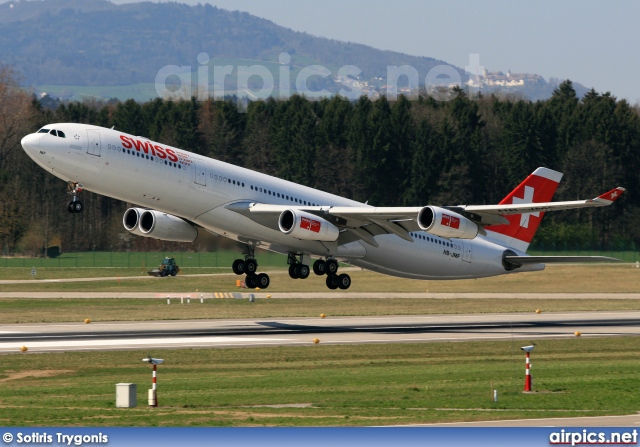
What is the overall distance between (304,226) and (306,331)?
18.6ft

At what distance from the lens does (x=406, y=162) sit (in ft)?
395

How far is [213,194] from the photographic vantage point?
4728 centimetres

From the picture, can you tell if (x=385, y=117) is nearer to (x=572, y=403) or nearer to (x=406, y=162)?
(x=406, y=162)

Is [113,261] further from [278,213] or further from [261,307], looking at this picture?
[278,213]

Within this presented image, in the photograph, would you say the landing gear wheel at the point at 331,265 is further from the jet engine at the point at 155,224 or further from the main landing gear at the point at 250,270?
the jet engine at the point at 155,224

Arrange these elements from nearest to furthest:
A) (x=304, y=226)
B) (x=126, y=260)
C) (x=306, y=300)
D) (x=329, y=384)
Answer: (x=329, y=384) < (x=304, y=226) < (x=306, y=300) < (x=126, y=260)

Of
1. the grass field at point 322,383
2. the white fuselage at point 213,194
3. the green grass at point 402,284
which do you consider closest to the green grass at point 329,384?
the grass field at point 322,383

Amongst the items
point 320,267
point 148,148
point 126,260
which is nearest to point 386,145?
point 126,260

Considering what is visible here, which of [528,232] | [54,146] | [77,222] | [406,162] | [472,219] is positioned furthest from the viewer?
[406,162]

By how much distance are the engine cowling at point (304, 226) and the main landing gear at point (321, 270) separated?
3317mm

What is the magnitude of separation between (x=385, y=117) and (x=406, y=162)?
802 centimetres

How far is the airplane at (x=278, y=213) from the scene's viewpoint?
141ft

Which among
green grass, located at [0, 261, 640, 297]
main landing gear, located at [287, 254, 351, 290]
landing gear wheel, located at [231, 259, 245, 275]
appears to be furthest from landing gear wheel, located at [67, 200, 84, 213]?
green grass, located at [0, 261, 640, 297]

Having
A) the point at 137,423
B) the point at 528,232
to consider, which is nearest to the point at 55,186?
the point at 528,232
